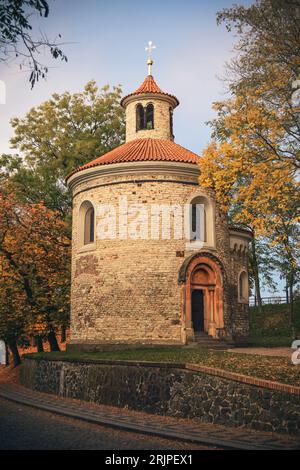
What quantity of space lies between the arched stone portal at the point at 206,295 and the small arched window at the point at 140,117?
8028 millimetres

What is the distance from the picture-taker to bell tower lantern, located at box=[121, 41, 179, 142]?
25.7m

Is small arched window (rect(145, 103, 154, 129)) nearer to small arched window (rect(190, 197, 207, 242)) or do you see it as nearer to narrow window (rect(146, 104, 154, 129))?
narrow window (rect(146, 104, 154, 129))

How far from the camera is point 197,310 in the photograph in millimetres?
22094

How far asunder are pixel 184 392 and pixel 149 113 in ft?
55.2

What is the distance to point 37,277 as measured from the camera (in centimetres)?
2586

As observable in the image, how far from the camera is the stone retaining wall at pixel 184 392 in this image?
33.7 ft

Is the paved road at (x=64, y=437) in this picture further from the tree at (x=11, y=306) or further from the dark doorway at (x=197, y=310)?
the tree at (x=11, y=306)

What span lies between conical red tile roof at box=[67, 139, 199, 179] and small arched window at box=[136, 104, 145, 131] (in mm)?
999

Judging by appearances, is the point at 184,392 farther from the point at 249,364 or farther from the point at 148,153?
the point at 148,153

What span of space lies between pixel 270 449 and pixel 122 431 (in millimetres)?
3421

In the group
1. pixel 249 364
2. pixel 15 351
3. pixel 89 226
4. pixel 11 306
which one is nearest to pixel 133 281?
pixel 89 226

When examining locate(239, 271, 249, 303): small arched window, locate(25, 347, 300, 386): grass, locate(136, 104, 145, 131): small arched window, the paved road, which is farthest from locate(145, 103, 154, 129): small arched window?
the paved road

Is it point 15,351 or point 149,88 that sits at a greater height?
point 149,88
